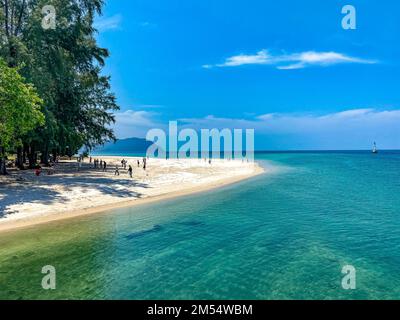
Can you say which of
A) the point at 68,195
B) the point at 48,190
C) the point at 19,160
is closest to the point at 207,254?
the point at 68,195

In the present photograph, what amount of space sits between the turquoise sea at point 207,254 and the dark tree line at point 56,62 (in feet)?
48.1

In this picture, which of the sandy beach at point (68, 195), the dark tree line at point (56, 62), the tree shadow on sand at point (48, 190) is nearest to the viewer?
the sandy beach at point (68, 195)

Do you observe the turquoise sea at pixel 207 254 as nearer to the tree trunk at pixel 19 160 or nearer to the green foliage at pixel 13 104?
the green foliage at pixel 13 104

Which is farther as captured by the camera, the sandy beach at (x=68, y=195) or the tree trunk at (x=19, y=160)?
the tree trunk at (x=19, y=160)

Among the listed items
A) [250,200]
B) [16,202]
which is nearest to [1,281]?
[16,202]

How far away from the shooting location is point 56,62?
39.7 meters

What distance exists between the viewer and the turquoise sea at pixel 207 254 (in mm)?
12430

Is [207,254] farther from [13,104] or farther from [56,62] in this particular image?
[56,62]

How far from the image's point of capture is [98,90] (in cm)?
5884

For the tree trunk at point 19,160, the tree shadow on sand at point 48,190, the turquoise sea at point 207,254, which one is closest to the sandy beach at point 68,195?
the tree shadow on sand at point 48,190

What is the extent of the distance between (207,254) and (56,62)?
35454mm

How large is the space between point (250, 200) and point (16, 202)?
22.7m

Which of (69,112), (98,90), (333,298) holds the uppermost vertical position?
(98,90)
